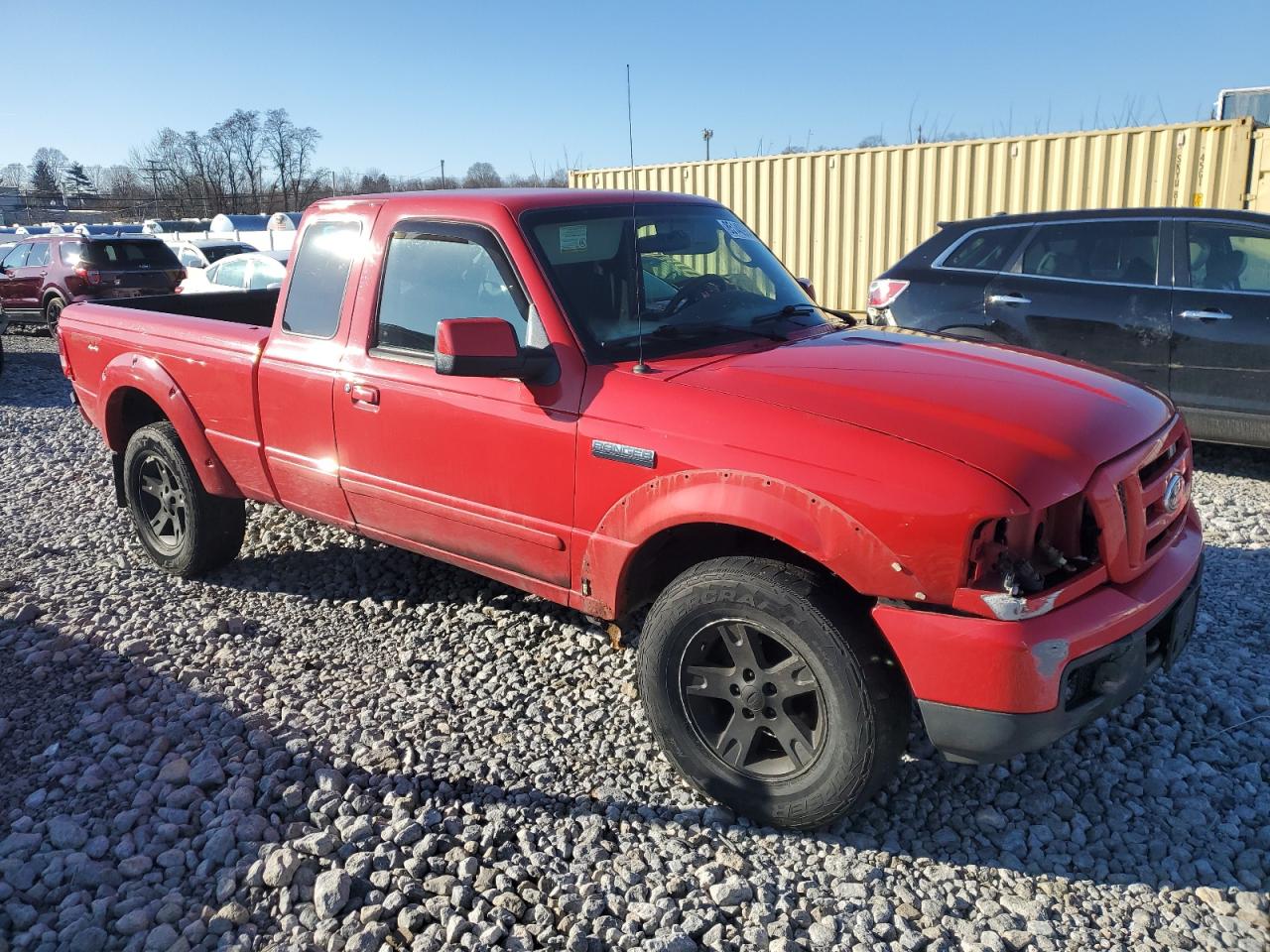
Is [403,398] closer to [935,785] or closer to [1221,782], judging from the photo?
[935,785]

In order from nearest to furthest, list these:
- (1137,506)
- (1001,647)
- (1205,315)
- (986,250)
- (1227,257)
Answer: (1001,647), (1137,506), (1205,315), (1227,257), (986,250)

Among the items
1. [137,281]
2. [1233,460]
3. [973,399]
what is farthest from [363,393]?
[137,281]

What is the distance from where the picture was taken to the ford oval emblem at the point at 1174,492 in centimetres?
311

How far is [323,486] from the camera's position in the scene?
434cm

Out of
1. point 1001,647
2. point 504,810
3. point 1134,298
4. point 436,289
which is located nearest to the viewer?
point 1001,647

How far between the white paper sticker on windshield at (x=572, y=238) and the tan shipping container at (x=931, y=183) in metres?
9.09

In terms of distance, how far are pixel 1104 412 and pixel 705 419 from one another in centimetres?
124

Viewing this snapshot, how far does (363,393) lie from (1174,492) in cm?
307

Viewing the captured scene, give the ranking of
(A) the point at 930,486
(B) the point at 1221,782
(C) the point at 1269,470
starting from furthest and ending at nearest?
(C) the point at 1269,470 → (B) the point at 1221,782 → (A) the point at 930,486

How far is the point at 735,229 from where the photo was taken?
437cm

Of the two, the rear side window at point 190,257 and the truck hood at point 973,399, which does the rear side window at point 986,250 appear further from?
the rear side window at point 190,257

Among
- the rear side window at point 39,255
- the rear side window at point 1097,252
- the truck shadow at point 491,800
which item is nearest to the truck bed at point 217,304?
the truck shadow at point 491,800

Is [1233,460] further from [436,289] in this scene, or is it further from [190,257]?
[190,257]

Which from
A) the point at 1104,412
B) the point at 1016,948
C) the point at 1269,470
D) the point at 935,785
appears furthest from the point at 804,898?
the point at 1269,470
